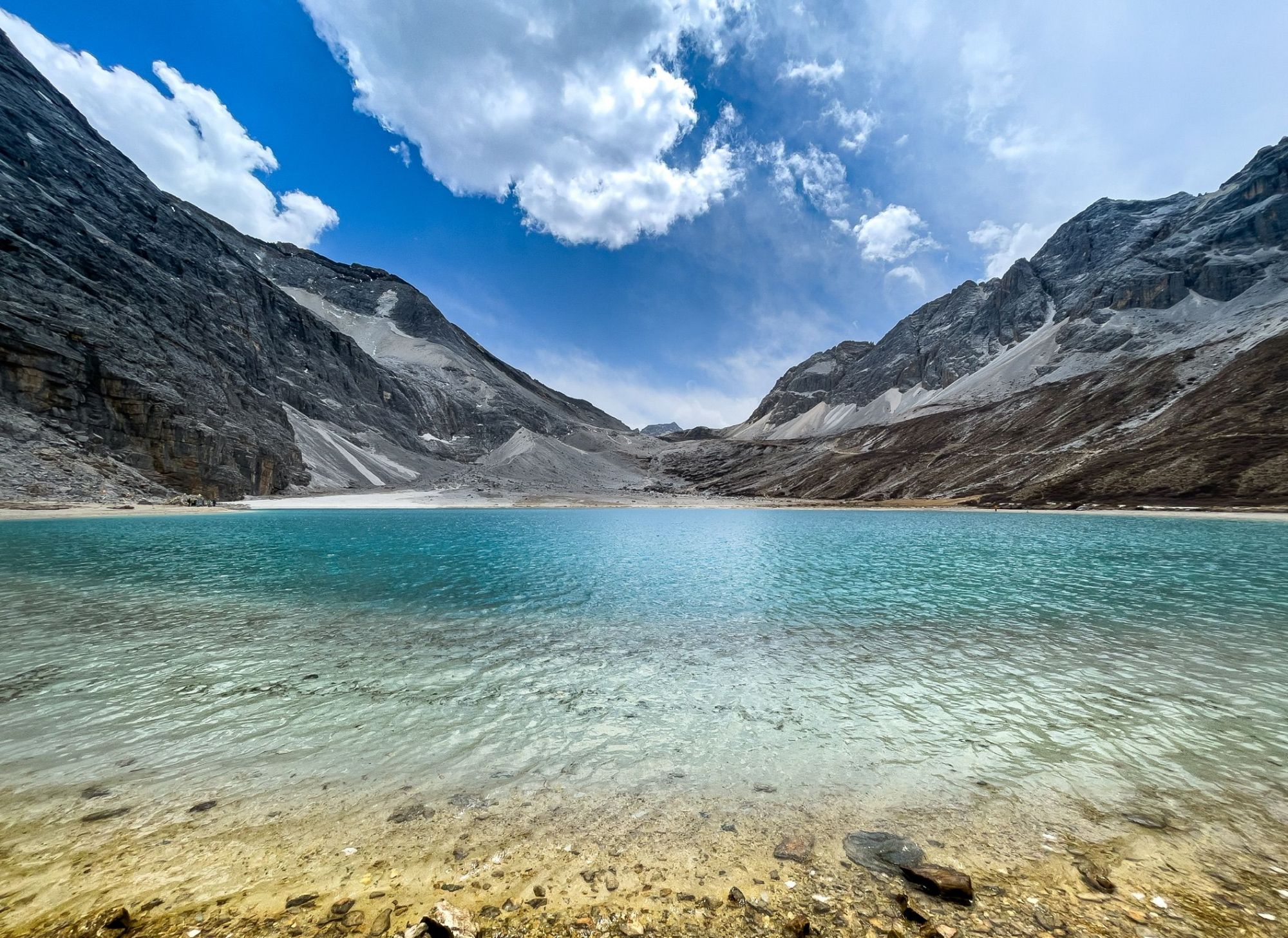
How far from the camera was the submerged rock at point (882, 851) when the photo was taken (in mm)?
4488

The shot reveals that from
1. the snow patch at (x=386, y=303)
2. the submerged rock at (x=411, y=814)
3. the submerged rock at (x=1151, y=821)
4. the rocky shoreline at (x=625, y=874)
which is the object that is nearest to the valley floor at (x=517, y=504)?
the rocky shoreline at (x=625, y=874)

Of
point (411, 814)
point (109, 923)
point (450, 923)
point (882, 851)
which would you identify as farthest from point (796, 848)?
point (109, 923)

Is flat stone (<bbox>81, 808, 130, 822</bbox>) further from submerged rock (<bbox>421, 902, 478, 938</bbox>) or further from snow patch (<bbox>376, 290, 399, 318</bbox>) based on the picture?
snow patch (<bbox>376, 290, 399, 318</bbox>)

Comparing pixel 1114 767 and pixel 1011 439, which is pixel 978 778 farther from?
pixel 1011 439

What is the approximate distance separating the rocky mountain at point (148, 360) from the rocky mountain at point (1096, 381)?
272ft

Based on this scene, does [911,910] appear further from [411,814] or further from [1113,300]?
[1113,300]

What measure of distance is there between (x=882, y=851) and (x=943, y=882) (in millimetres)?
715

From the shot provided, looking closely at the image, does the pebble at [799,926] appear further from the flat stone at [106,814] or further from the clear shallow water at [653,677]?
the flat stone at [106,814]

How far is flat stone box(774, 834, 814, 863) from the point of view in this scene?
460 centimetres

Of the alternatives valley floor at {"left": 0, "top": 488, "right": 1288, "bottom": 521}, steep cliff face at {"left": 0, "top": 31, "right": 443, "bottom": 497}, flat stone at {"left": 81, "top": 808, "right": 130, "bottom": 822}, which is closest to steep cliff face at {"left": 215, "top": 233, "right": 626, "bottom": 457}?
steep cliff face at {"left": 0, "top": 31, "right": 443, "bottom": 497}

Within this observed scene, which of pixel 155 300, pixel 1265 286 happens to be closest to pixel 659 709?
pixel 155 300

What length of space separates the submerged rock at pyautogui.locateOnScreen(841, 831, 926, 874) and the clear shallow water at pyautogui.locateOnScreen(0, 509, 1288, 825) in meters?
0.78

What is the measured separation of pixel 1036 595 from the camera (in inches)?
631

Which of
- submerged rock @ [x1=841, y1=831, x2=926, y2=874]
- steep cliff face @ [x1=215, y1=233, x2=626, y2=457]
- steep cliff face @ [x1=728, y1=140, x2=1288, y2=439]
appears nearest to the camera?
submerged rock @ [x1=841, y1=831, x2=926, y2=874]
